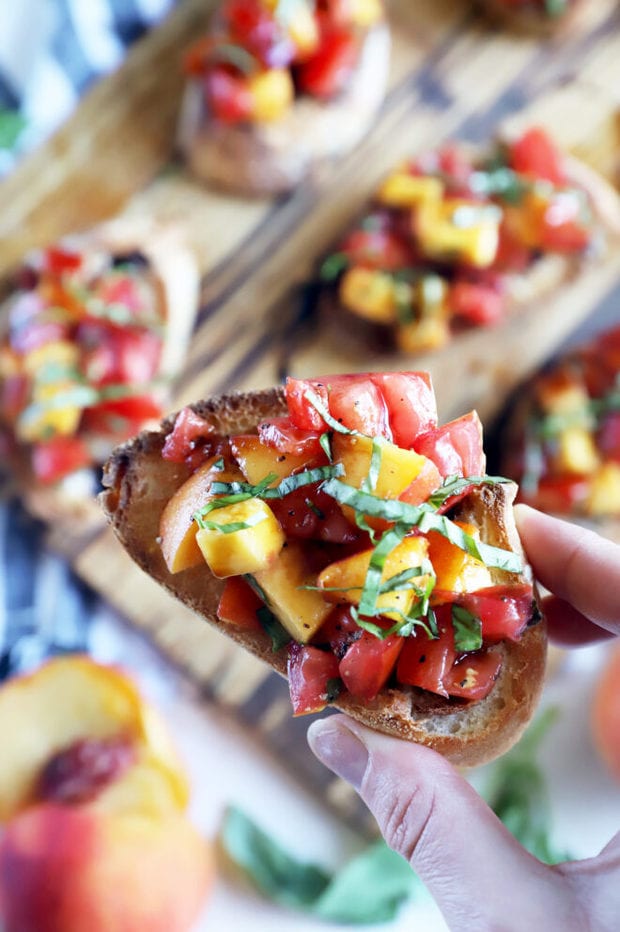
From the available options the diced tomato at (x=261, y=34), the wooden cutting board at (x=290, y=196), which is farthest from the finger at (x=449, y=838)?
the diced tomato at (x=261, y=34)

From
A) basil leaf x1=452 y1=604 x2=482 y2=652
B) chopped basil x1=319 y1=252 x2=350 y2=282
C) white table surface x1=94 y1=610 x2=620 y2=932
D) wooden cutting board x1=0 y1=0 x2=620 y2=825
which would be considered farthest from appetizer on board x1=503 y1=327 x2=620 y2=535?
basil leaf x1=452 y1=604 x2=482 y2=652

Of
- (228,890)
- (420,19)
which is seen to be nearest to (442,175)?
(420,19)

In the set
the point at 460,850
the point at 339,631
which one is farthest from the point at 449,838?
the point at 339,631

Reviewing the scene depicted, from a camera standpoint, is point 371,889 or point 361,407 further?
point 371,889

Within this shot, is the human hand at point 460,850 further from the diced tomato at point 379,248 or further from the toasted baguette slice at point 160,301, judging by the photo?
the diced tomato at point 379,248

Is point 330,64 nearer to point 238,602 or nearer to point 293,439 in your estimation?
point 293,439

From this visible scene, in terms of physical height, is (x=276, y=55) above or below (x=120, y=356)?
above

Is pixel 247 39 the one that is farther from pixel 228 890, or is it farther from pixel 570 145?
pixel 228 890
